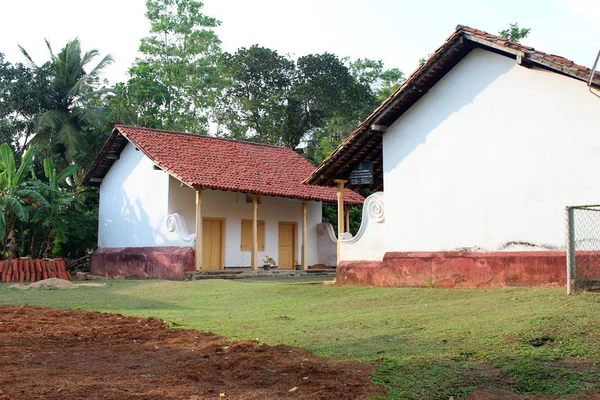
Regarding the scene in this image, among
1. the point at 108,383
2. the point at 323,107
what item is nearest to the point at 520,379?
the point at 108,383

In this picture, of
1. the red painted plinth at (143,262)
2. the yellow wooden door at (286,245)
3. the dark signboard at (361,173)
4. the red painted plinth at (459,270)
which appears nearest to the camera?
the red painted plinth at (459,270)

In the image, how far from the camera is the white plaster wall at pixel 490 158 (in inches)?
471

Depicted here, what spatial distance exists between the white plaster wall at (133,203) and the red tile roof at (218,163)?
676mm

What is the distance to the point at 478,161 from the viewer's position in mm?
13352

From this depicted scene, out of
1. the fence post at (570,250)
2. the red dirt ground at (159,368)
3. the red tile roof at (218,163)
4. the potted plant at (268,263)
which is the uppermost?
the red tile roof at (218,163)

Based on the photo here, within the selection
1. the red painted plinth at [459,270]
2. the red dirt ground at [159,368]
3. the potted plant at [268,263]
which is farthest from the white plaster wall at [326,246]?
the red dirt ground at [159,368]

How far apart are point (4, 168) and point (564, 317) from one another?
62.2ft

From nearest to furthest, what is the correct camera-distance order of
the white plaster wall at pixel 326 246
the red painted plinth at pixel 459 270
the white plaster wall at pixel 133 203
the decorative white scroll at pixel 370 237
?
the red painted plinth at pixel 459 270 < the decorative white scroll at pixel 370 237 < the white plaster wall at pixel 133 203 < the white plaster wall at pixel 326 246

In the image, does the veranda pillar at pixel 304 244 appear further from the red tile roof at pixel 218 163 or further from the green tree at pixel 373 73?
the green tree at pixel 373 73

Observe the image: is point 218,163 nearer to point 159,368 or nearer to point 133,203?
point 133,203

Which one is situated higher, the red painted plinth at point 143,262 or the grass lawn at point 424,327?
the red painted plinth at point 143,262

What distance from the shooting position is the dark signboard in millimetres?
16266

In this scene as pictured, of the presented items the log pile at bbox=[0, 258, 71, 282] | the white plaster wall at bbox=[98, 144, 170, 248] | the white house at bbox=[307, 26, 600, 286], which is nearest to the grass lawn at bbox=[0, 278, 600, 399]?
the white house at bbox=[307, 26, 600, 286]

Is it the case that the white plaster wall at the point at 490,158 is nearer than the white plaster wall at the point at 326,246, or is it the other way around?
the white plaster wall at the point at 490,158
